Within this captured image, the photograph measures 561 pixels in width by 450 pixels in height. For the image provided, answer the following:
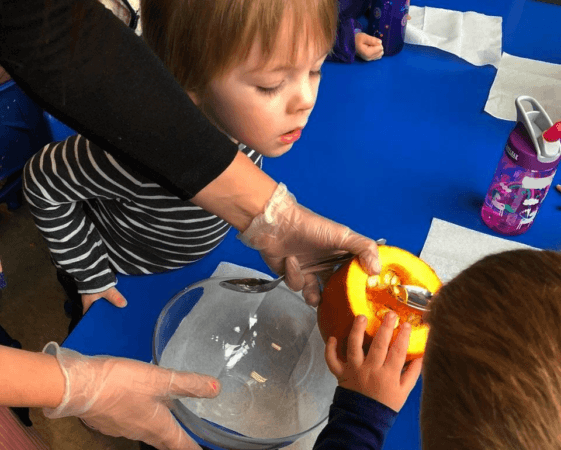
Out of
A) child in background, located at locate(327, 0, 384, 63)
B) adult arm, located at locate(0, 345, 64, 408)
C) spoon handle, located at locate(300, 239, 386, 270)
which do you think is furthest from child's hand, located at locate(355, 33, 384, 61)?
adult arm, located at locate(0, 345, 64, 408)

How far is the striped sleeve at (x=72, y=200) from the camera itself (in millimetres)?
745

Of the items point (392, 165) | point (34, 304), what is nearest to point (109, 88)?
point (392, 165)

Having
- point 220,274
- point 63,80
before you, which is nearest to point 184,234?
point 220,274

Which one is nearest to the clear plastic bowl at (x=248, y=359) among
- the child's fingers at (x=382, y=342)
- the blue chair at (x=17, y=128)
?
the child's fingers at (x=382, y=342)

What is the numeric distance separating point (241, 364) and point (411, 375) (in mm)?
235

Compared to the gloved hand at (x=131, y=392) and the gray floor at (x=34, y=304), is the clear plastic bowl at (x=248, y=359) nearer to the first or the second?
the gloved hand at (x=131, y=392)

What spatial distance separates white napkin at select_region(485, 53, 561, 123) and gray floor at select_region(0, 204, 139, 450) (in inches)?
42.5

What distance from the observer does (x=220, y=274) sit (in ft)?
2.65

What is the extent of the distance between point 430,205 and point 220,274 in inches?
14.7

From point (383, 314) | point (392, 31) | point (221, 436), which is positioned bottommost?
point (221, 436)

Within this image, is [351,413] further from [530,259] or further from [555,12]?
[555,12]

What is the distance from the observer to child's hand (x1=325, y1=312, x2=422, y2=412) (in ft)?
1.93

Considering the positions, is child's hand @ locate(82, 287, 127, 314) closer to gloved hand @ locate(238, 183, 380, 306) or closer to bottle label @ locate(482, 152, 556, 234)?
gloved hand @ locate(238, 183, 380, 306)

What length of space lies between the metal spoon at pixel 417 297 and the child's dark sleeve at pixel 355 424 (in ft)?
0.40
